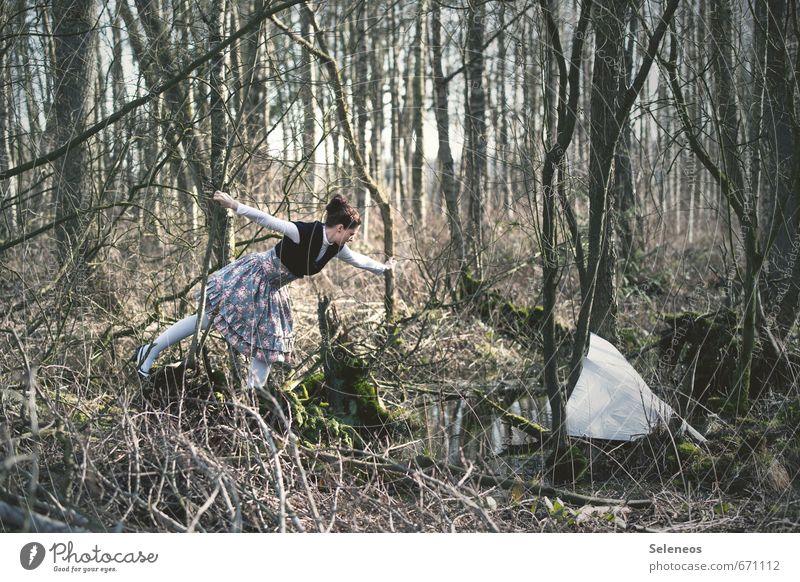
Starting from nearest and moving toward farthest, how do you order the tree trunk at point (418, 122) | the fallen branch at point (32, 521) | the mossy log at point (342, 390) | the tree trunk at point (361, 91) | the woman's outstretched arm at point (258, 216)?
the fallen branch at point (32, 521)
the woman's outstretched arm at point (258, 216)
the mossy log at point (342, 390)
the tree trunk at point (361, 91)
the tree trunk at point (418, 122)

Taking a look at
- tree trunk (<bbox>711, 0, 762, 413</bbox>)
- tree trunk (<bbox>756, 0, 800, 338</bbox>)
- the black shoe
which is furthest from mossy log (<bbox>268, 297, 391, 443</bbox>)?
tree trunk (<bbox>756, 0, 800, 338</bbox>)

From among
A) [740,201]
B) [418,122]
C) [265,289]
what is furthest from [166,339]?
[418,122]

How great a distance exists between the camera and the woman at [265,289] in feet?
15.3

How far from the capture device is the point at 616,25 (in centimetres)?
449

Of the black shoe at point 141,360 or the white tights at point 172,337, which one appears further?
the white tights at point 172,337

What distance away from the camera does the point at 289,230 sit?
4633 millimetres

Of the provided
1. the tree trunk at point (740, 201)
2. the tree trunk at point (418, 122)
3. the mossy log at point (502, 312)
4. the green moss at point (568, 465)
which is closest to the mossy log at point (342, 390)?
the green moss at point (568, 465)

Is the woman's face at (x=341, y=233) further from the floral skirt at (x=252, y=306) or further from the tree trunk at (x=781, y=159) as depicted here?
the tree trunk at (x=781, y=159)

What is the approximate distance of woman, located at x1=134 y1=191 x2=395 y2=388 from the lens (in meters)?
4.68

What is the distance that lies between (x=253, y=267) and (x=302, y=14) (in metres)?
→ 2.97

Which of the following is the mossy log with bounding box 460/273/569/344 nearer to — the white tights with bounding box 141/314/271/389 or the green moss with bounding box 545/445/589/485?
the green moss with bounding box 545/445/589/485

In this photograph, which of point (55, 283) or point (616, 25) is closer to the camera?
point (616, 25)
